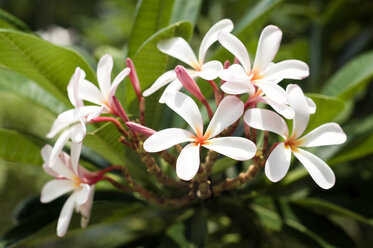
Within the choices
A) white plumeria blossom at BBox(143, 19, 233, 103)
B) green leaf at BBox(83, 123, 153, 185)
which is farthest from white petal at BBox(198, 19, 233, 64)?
green leaf at BBox(83, 123, 153, 185)

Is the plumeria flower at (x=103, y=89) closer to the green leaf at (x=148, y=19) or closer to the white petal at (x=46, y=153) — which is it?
the white petal at (x=46, y=153)

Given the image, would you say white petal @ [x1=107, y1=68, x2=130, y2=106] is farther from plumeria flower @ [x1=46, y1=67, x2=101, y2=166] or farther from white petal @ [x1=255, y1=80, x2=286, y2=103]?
white petal @ [x1=255, y1=80, x2=286, y2=103]

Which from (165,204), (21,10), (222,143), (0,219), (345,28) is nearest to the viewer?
(222,143)

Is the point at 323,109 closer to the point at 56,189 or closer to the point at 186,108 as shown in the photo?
the point at 186,108

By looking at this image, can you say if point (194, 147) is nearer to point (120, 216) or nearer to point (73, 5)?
point (120, 216)

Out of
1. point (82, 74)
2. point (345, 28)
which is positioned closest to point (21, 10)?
point (345, 28)
